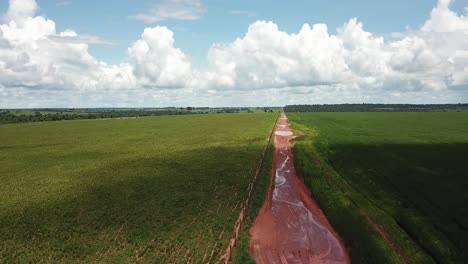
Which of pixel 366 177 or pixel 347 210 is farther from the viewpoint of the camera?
pixel 366 177

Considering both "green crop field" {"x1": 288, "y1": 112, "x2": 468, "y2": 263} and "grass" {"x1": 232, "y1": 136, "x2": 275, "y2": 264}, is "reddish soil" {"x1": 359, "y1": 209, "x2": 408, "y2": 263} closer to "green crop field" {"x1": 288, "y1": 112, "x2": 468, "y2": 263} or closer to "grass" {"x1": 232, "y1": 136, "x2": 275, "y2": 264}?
"green crop field" {"x1": 288, "y1": 112, "x2": 468, "y2": 263}

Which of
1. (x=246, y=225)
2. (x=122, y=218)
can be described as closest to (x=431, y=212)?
(x=246, y=225)

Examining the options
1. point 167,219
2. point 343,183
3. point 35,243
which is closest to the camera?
point 35,243

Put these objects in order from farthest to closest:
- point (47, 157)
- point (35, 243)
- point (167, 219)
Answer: point (47, 157) → point (167, 219) → point (35, 243)

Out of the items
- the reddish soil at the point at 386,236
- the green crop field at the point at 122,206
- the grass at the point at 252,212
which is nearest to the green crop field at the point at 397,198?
the reddish soil at the point at 386,236

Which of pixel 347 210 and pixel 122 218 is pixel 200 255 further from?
pixel 347 210

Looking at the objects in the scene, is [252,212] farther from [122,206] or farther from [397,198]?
[397,198]

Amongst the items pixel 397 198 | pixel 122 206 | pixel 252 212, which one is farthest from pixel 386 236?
pixel 122 206
